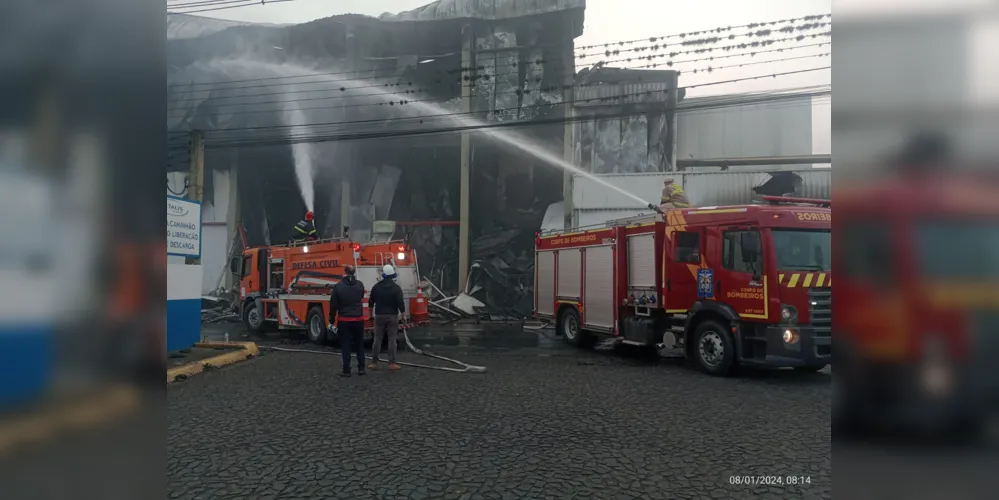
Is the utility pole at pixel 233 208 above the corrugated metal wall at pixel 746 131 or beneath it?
beneath

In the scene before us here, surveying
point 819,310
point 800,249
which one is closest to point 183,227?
point 800,249

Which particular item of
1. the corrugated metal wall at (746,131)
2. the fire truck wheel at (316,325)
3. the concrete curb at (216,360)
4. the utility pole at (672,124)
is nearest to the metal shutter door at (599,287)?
the fire truck wheel at (316,325)

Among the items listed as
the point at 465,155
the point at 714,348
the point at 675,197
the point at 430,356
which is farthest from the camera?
the point at 465,155

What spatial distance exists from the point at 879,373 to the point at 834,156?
888 millimetres

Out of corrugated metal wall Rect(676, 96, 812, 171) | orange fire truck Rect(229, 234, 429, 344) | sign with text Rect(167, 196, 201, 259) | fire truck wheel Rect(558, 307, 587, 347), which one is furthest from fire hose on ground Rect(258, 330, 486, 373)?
corrugated metal wall Rect(676, 96, 812, 171)

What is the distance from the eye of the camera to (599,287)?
10.6m

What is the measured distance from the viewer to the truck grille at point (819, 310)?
23.6ft

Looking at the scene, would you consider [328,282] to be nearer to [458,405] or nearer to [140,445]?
[458,405]

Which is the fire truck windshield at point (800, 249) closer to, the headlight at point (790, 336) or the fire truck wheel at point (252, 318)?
the headlight at point (790, 336)

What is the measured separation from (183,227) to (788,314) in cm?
979

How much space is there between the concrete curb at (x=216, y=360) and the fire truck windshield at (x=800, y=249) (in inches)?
338

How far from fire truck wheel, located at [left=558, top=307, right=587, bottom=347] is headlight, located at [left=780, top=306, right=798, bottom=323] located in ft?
14.3

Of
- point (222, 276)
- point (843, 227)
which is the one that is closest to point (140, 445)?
point (843, 227)

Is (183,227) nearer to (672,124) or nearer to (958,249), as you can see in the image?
(958,249)
